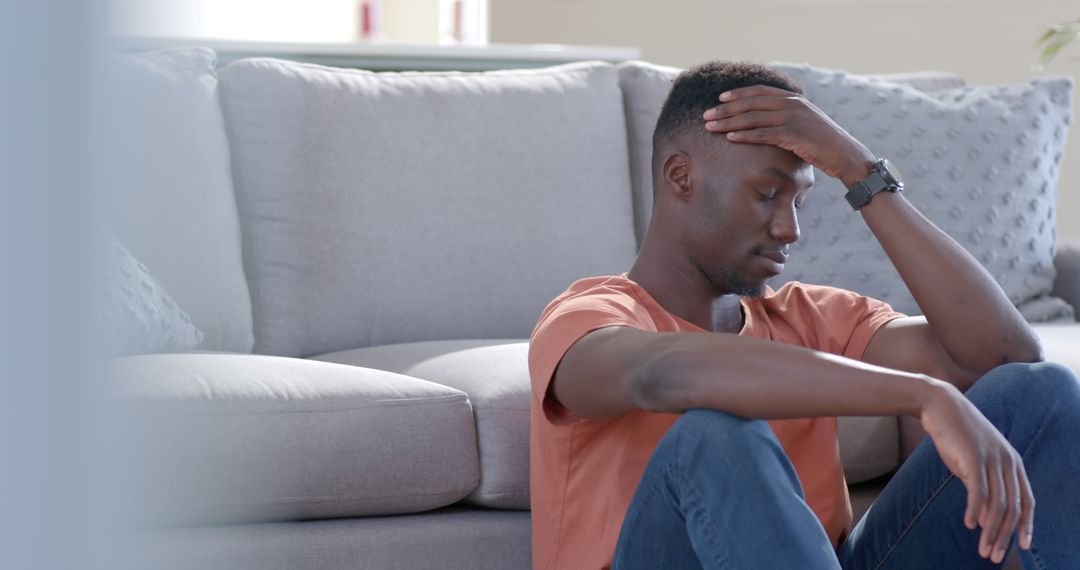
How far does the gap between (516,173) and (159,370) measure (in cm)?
179

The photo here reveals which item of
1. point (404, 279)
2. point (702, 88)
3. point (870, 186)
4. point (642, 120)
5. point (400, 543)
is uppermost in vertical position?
point (702, 88)

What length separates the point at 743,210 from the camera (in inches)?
51.3

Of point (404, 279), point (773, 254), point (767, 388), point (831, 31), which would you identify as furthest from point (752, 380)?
point (831, 31)

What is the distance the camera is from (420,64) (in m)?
2.55

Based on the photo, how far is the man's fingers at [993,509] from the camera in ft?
3.13

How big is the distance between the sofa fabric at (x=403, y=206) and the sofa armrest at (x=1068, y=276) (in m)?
0.83

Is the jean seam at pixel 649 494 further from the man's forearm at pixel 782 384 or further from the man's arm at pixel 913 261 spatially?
the man's arm at pixel 913 261

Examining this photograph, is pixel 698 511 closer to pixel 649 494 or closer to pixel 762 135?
pixel 649 494

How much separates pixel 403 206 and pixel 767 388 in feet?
3.54

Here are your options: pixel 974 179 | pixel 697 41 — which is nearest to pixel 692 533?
pixel 974 179

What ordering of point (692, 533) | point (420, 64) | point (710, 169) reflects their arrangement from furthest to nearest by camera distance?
point (420, 64) → point (710, 169) → point (692, 533)

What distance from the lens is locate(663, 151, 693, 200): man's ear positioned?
1338mm

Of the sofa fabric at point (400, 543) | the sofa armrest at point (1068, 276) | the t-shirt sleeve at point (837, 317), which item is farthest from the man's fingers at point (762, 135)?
the sofa armrest at point (1068, 276)

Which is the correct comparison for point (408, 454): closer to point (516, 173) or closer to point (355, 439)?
point (355, 439)
